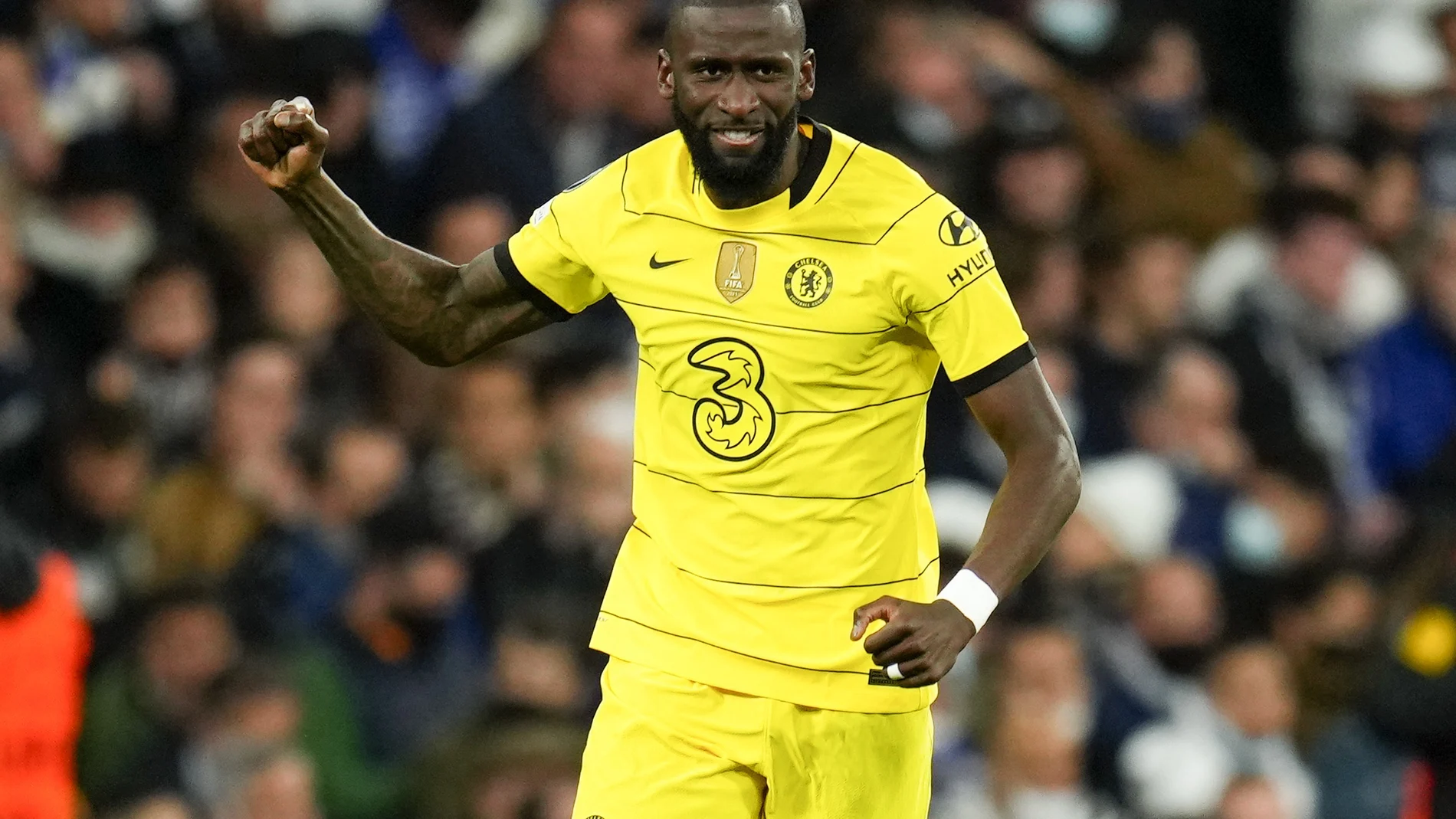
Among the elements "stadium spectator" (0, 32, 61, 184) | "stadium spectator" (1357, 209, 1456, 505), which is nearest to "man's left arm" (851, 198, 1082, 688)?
"stadium spectator" (0, 32, 61, 184)

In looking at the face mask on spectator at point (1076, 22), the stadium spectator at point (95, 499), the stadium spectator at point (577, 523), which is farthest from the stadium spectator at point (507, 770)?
the face mask on spectator at point (1076, 22)

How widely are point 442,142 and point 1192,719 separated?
122 inches

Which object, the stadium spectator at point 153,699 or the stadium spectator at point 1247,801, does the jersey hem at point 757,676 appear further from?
the stadium spectator at point 1247,801

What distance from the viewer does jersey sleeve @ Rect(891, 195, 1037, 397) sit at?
4.32 meters

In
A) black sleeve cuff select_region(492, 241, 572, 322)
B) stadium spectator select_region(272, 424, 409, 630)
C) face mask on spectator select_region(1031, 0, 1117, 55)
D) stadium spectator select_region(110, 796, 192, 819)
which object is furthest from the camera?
face mask on spectator select_region(1031, 0, 1117, 55)

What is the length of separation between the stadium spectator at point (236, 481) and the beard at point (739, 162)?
2.77 m

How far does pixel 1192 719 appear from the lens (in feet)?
24.4

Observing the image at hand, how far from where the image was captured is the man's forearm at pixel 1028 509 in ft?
14.0

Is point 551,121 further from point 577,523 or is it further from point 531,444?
point 577,523

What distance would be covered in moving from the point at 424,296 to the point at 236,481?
229 cm

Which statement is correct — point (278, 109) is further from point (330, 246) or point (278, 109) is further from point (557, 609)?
point (557, 609)

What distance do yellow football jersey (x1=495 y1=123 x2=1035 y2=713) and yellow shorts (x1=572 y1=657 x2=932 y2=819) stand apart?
0.13 ft

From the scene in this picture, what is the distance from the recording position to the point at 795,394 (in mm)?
4371

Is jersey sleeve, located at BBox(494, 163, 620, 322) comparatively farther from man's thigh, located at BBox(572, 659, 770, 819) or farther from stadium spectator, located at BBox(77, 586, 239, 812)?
stadium spectator, located at BBox(77, 586, 239, 812)
